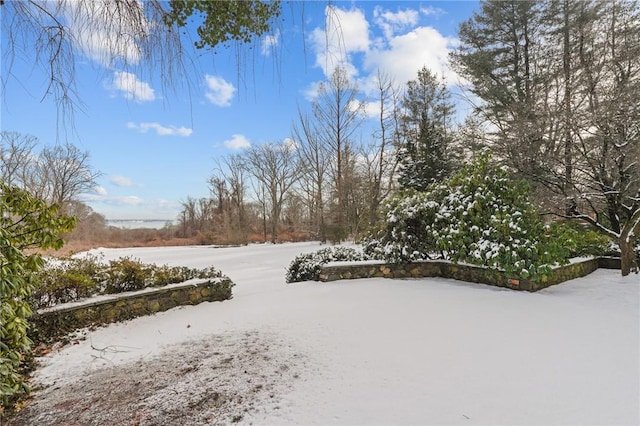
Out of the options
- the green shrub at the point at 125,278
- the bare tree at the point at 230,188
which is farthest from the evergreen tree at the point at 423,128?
the green shrub at the point at 125,278

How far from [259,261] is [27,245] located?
339 inches

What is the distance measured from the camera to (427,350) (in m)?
2.60

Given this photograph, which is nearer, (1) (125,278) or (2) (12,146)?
(2) (12,146)

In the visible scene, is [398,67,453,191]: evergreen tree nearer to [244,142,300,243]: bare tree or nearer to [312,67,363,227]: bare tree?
[312,67,363,227]: bare tree

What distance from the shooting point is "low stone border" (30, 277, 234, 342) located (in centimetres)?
A: 312

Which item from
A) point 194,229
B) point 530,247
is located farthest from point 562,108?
point 194,229

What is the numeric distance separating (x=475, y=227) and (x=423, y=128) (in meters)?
13.5

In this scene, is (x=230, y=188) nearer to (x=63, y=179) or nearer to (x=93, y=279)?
(x=63, y=179)

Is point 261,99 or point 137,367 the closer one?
point 261,99

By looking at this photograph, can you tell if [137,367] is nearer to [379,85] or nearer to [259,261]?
[259,261]

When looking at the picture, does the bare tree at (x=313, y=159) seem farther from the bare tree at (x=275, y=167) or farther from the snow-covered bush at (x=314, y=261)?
the snow-covered bush at (x=314, y=261)

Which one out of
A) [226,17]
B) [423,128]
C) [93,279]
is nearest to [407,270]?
[93,279]

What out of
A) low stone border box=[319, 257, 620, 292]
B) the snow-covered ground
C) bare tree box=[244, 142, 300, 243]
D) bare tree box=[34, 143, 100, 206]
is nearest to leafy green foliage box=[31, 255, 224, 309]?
the snow-covered ground

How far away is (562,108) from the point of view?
18.1ft
